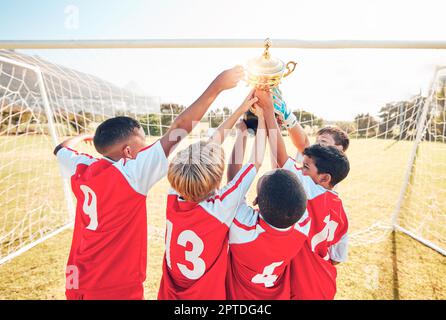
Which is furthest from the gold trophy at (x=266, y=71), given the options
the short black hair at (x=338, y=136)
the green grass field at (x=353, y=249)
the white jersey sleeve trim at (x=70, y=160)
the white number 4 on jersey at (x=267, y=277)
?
the green grass field at (x=353, y=249)

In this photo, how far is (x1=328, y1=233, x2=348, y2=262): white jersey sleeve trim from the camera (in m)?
1.79

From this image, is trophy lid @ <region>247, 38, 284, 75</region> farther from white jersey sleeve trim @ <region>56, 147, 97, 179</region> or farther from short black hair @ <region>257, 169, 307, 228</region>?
white jersey sleeve trim @ <region>56, 147, 97, 179</region>

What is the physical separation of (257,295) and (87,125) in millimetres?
4212

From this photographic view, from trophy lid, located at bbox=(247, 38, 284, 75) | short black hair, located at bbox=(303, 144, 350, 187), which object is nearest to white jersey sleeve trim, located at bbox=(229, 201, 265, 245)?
short black hair, located at bbox=(303, 144, 350, 187)

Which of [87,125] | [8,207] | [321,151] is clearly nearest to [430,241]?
[321,151]

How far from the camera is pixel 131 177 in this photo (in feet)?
5.06

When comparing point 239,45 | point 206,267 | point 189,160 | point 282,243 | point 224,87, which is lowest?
point 206,267

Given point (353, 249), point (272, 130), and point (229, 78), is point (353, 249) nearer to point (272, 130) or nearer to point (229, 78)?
point (272, 130)

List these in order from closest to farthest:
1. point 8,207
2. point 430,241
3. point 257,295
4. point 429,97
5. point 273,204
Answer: point 273,204
point 257,295
point 429,97
point 430,241
point 8,207

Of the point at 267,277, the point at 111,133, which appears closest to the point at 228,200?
the point at 267,277

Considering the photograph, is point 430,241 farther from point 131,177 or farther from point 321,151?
point 131,177

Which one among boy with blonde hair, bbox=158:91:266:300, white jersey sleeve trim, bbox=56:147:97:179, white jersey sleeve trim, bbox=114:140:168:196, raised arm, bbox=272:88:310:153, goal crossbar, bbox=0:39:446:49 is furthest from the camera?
goal crossbar, bbox=0:39:446:49

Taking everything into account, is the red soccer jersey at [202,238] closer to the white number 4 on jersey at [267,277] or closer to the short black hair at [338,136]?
the white number 4 on jersey at [267,277]

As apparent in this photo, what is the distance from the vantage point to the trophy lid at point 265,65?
5.20 feet
